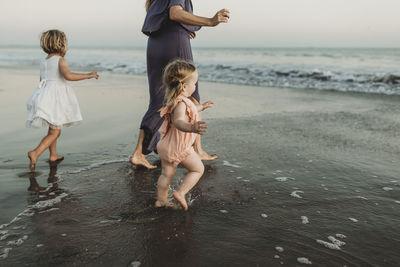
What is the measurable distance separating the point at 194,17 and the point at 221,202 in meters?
1.60

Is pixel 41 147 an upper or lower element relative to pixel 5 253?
upper

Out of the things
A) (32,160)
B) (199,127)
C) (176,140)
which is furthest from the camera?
(32,160)

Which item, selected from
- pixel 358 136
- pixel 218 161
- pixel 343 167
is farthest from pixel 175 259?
pixel 358 136

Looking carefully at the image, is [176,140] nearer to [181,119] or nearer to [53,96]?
[181,119]

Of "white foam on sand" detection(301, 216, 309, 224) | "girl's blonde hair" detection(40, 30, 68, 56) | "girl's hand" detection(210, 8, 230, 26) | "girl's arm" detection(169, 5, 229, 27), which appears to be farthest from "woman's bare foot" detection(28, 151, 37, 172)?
"white foam on sand" detection(301, 216, 309, 224)

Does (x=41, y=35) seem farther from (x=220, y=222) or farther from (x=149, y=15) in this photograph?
(x=220, y=222)

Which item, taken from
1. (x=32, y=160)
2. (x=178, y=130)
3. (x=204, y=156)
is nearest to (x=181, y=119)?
(x=178, y=130)

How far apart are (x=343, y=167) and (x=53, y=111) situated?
3045mm

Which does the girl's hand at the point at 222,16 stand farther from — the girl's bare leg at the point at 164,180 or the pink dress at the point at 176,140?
the girl's bare leg at the point at 164,180

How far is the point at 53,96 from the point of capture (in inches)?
146

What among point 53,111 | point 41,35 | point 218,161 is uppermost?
point 41,35

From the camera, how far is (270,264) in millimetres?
1861

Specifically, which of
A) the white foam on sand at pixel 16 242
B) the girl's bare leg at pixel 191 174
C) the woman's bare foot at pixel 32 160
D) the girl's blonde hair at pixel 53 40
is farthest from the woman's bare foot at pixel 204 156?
the white foam on sand at pixel 16 242

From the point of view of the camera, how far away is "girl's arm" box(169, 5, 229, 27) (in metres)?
2.89
